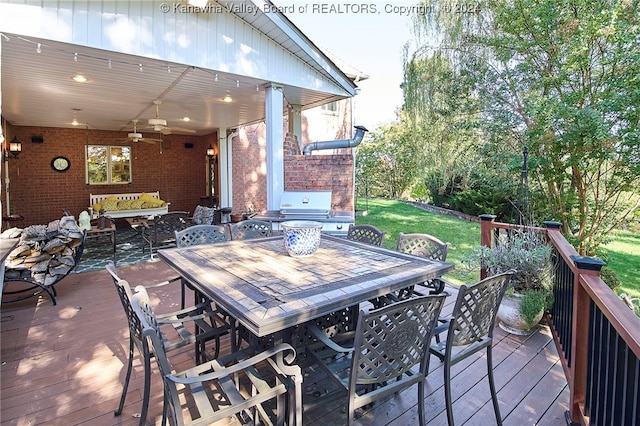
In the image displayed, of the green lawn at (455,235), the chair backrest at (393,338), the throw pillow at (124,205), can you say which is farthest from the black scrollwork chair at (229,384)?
the throw pillow at (124,205)

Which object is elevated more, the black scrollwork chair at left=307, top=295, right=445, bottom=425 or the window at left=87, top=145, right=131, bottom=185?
the window at left=87, top=145, right=131, bottom=185

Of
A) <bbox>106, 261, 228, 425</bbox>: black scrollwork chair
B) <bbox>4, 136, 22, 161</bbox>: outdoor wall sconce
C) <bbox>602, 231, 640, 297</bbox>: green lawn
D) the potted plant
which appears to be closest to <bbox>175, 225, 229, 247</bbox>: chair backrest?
<bbox>106, 261, 228, 425</bbox>: black scrollwork chair

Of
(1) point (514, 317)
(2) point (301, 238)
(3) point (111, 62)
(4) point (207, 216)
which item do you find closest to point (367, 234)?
(2) point (301, 238)

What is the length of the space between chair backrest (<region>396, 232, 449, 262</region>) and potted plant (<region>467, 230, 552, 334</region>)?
0.86 metres

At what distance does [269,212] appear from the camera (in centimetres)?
479

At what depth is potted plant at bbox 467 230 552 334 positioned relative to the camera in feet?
9.96

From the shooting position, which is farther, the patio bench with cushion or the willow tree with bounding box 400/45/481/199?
the patio bench with cushion

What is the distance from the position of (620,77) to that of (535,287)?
11.3 feet

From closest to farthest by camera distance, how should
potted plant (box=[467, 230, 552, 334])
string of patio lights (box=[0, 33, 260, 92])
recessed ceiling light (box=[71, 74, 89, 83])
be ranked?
1. potted plant (box=[467, 230, 552, 334])
2. string of patio lights (box=[0, 33, 260, 92])
3. recessed ceiling light (box=[71, 74, 89, 83])

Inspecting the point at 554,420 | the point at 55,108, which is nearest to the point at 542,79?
the point at 554,420

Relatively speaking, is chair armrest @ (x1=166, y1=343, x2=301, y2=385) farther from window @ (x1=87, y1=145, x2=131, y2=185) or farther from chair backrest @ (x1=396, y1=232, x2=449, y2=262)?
window @ (x1=87, y1=145, x2=131, y2=185)

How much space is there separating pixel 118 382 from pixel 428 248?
2461 mm

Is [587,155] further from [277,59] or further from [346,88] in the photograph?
[277,59]

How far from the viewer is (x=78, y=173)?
935 centimetres
